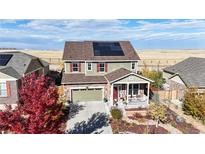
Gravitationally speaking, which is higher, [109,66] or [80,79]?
[109,66]

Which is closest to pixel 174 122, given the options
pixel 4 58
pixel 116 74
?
pixel 116 74

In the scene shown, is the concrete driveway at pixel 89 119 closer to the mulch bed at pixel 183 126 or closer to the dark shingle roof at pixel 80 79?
the dark shingle roof at pixel 80 79

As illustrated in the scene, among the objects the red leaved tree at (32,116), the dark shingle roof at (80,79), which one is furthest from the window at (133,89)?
the red leaved tree at (32,116)

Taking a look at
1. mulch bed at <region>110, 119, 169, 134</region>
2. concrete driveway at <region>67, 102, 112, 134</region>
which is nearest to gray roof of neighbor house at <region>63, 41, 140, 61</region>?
concrete driveway at <region>67, 102, 112, 134</region>

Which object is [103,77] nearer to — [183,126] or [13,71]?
[13,71]
